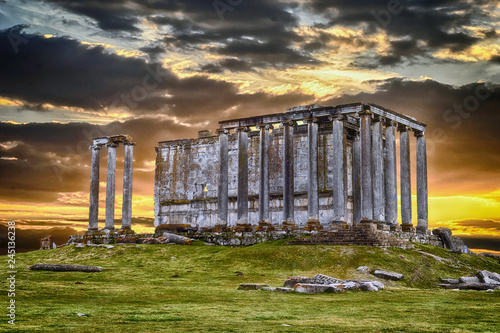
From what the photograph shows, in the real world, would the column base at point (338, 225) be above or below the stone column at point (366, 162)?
below

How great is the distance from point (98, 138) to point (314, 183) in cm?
2196

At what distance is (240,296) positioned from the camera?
2197cm

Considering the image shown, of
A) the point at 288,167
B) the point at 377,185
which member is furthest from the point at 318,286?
the point at 288,167

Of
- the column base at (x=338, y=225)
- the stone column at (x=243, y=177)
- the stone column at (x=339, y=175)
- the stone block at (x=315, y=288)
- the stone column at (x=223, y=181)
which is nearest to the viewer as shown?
the stone block at (x=315, y=288)

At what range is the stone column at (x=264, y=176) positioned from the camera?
4753 centimetres

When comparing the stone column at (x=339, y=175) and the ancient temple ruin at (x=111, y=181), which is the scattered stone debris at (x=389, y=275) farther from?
the ancient temple ruin at (x=111, y=181)

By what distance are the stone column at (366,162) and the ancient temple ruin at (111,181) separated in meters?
22.7

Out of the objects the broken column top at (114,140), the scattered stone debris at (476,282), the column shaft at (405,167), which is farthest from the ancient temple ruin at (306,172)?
the scattered stone debris at (476,282)

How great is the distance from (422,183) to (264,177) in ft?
48.1

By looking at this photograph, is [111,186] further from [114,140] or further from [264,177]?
[264,177]

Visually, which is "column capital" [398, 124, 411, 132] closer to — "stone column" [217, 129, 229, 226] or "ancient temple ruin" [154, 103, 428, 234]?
"ancient temple ruin" [154, 103, 428, 234]

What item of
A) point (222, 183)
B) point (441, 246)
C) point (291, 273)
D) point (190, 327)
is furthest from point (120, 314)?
point (441, 246)

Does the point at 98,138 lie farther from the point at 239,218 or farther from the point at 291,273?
the point at 291,273

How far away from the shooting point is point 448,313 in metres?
18.0
